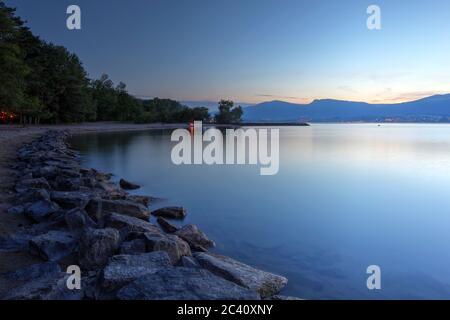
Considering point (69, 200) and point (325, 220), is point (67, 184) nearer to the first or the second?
point (69, 200)

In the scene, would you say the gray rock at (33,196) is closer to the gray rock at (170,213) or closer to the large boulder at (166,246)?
the gray rock at (170,213)

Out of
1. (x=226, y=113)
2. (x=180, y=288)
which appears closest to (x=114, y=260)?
(x=180, y=288)

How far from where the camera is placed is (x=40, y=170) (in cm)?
1226

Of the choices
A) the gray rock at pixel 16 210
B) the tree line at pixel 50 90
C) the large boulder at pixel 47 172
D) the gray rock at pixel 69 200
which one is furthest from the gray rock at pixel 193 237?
the tree line at pixel 50 90

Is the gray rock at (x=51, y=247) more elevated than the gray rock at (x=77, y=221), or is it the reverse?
the gray rock at (x=77, y=221)

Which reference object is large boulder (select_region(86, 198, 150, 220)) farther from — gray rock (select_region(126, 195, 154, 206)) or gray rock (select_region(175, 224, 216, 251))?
gray rock (select_region(126, 195, 154, 206))

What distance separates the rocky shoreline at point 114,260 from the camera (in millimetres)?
3957

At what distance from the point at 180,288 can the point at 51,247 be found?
273 cm

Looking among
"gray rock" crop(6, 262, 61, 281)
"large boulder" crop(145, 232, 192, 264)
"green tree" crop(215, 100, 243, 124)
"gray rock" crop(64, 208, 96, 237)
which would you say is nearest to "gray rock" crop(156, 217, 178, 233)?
"gray rock" crop(64, 208, 96, 237)

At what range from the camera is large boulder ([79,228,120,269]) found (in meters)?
5.15

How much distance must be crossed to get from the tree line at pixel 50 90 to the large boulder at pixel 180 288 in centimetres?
2771

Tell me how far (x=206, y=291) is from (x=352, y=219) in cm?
829

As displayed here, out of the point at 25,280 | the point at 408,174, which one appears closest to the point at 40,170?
the point at 25,280
